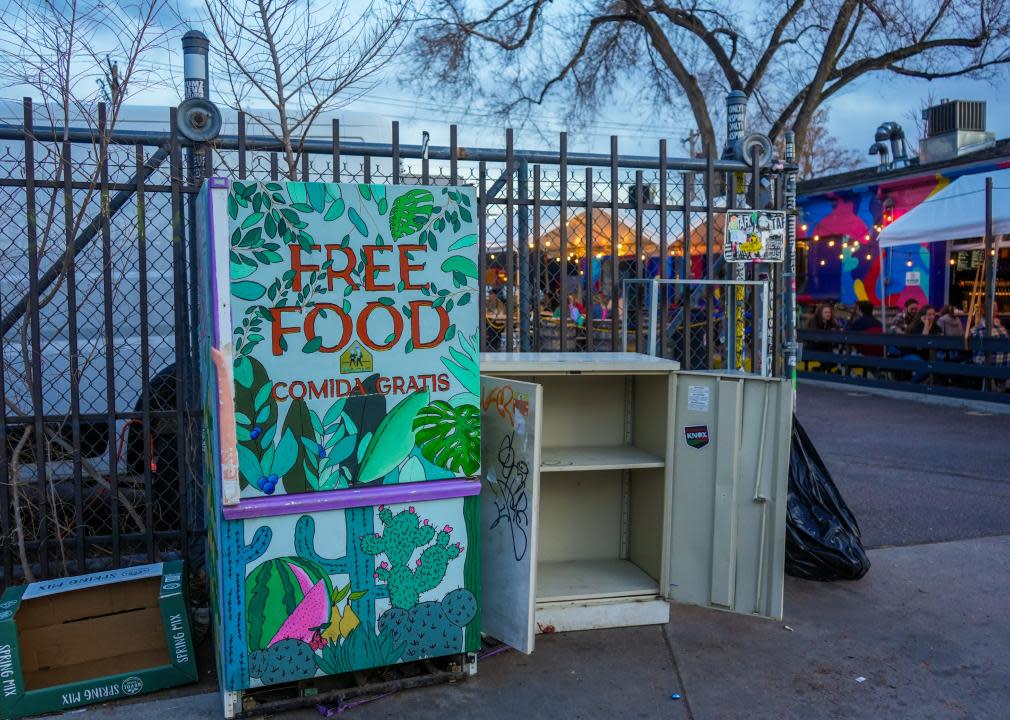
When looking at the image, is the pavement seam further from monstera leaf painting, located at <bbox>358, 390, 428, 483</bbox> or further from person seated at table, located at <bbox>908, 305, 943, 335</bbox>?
person seated at table, located at <bbox>908, 305, 943, 335</bbox>

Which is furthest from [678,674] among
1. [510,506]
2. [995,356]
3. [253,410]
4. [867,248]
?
[867,248]

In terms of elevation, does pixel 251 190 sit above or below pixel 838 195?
below

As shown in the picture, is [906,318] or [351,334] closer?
[351,334]

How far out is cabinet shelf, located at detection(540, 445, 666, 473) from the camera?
173 inches

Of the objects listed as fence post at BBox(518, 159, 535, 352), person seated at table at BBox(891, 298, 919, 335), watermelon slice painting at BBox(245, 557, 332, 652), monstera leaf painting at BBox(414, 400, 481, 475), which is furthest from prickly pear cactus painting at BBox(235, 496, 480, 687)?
person seated at table at BBox(891, 298, 919, 335)

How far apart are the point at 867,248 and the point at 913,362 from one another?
4778 mm

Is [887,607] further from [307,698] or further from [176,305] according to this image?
[176,305]

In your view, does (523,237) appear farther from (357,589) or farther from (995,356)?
(995,356)

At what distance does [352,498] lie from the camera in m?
3.57

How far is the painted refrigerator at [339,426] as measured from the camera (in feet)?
11.2

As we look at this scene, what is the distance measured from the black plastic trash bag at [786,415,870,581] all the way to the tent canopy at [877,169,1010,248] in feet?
26.4

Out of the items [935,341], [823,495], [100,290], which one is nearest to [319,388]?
[823,495]

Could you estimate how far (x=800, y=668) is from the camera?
4043 millimetres

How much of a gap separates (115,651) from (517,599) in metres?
1.89
